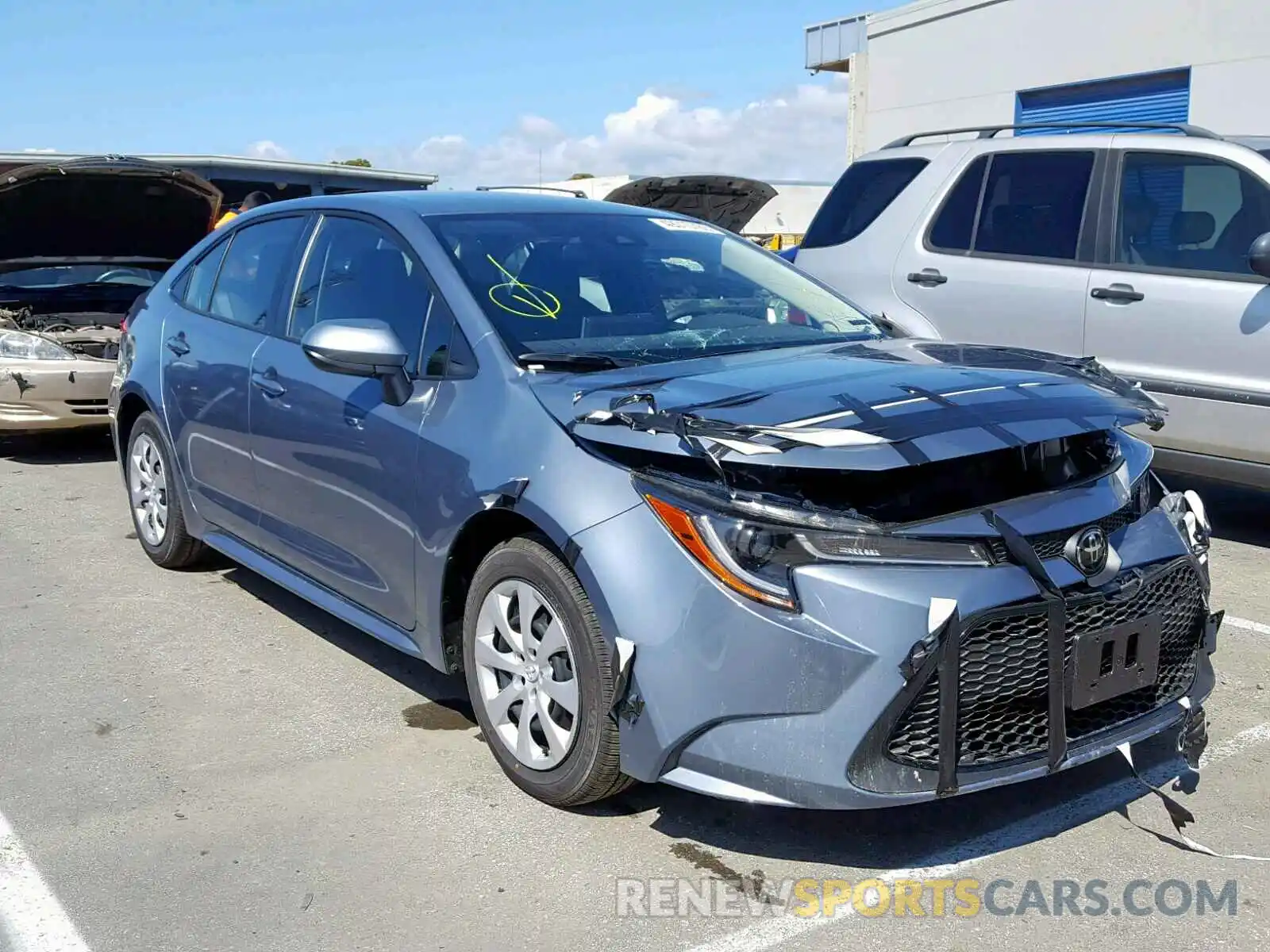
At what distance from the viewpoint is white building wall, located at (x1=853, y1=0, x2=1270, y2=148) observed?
17.3 metres

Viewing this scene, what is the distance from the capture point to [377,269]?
13.8ft

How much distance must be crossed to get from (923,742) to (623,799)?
96cm

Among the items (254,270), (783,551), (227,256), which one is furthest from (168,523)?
(783,551)

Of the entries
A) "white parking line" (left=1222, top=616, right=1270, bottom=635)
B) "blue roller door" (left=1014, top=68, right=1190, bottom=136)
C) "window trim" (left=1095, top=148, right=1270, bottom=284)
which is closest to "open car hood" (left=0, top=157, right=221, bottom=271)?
"window trim" (left=1095, top=148, right=1270, bottom=284)

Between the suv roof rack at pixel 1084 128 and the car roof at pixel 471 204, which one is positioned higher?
the suv roof rack at pixel 1084 128

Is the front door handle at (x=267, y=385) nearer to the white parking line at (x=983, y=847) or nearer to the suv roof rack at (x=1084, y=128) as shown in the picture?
the white parking line at (x=983, y=847)

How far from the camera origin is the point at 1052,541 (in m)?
3.01

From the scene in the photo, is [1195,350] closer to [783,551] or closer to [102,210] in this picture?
[783,551]

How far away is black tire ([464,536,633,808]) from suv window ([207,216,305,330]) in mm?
1860

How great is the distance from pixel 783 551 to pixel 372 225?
2.13 metres

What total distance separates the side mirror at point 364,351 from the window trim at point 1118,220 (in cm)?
384

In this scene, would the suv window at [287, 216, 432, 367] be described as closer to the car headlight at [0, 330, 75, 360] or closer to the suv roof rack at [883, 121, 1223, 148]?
the suv roof rack at [883, 121, 1223, 148]

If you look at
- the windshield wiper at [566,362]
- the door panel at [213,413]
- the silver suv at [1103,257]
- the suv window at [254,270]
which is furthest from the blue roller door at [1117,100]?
the windshield wiper at [566,362]

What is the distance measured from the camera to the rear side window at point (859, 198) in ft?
23.9
